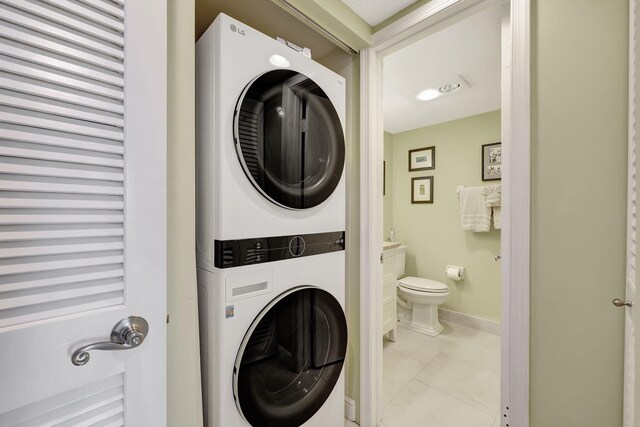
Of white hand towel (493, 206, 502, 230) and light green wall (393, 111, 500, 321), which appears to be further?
light green wall (393, 111, 500, 321)

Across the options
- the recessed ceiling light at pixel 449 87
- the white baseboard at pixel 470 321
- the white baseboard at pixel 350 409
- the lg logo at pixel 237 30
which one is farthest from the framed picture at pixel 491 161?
the lg logo at pixel 237 30

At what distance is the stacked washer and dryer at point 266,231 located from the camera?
853mm

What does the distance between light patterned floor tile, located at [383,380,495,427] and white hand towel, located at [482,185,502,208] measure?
1.75 m

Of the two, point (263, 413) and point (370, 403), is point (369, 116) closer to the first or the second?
point (263, 413)

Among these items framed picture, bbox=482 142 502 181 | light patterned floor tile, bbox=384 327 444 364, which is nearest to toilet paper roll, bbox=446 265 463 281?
light patterned floor tile, bbox=384 327 444 364

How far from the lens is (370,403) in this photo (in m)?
1.39

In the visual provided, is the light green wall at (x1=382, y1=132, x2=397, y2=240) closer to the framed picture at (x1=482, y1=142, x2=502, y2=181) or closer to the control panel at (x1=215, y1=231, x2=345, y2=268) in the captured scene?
the framed picture at (x1=482, y1=142, x2=502, y2=181)

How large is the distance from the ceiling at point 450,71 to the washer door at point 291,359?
151 centimetres

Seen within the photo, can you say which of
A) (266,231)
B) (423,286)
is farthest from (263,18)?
(423,286)

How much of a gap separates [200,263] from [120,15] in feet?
2.44

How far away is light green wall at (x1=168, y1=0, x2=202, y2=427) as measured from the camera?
2.48 feet

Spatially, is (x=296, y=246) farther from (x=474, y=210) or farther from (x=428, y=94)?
(x=474, y=210)

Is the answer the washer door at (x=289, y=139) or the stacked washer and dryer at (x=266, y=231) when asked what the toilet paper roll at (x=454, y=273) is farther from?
the washer door at (x=289, y=139)

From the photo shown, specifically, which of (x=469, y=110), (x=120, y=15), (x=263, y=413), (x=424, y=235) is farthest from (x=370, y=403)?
(x=469, y=110)
